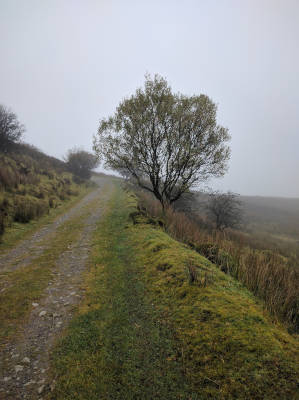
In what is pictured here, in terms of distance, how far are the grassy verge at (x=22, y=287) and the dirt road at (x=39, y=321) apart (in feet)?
0.43

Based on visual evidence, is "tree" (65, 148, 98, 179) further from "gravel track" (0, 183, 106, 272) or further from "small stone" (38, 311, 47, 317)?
Answer: "small stone" (38, 311, 47, 317)

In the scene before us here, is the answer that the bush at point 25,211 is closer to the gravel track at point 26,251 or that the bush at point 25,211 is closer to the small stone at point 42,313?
the gravel track at point 26,251

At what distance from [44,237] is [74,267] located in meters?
4.40

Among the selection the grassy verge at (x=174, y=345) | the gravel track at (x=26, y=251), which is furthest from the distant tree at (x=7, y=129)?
the grassy verge at (x=174, y=345)

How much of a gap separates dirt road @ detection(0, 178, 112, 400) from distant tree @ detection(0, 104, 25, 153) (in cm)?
2488

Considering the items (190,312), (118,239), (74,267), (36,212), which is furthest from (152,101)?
(190,312)

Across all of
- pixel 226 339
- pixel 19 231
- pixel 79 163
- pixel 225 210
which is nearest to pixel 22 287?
pixel 226 339

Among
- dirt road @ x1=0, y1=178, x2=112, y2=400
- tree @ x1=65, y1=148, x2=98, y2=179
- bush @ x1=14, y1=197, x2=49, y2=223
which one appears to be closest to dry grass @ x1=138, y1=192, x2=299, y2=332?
dirt road @ x1=0, y1=178, x2=112, y2=400

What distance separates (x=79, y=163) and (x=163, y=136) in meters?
36.6

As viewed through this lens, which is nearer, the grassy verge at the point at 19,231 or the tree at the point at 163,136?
the grassy verge at the point at 19,231

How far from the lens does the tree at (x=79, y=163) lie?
4538 centimetres

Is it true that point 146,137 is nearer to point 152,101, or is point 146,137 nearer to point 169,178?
point 152,101

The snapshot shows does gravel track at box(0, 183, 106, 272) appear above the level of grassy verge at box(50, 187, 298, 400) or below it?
below

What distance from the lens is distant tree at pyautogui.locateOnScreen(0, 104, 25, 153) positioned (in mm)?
25922
